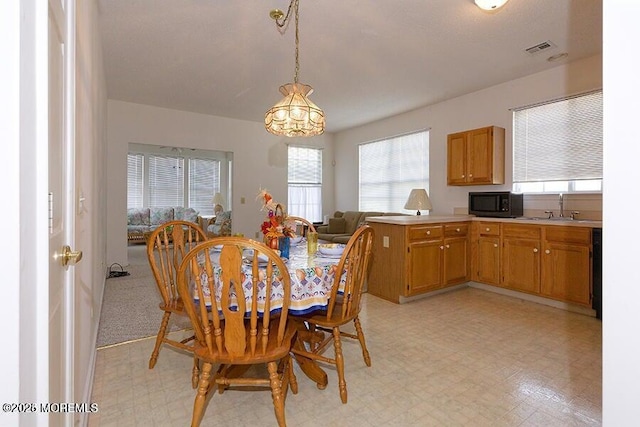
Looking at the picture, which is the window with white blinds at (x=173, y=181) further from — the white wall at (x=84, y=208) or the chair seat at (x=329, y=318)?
the chair seat at (x=329, y=318)

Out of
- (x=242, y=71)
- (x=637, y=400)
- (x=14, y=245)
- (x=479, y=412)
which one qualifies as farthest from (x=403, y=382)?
(x=242, y=71)

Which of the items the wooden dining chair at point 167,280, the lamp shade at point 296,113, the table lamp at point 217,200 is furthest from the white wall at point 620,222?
the table lamp at point 217,200

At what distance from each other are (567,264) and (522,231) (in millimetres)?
529

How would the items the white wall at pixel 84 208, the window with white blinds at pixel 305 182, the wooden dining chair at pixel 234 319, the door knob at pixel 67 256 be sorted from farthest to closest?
the window with white blinds at pixel 305 182
the white wall at pixel 84 208
the wooden dining chair at pixel 234 319
the door knob at pixel 67 256

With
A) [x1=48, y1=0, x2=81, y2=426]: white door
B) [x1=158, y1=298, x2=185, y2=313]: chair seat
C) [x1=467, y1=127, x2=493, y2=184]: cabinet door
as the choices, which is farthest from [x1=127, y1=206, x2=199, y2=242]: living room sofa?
[x1=48, y1=0, x2=81, y2=426]: white door

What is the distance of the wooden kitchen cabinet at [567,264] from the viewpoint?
122 inches

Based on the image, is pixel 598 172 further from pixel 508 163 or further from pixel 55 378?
pixel 55 378

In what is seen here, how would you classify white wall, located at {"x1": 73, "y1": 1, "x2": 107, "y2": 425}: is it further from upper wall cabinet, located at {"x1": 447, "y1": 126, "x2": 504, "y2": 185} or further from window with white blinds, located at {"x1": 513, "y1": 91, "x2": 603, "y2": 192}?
window with white blinds, located at {"x1": 513, "y1": 91, "x2": 603, "y2": 192}

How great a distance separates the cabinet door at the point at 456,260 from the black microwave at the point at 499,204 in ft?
1.54

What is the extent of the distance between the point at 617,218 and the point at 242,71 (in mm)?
4039

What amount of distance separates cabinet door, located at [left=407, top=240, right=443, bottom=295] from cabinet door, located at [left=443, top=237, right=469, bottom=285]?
12 centimetres

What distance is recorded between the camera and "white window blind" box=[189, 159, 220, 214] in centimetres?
877

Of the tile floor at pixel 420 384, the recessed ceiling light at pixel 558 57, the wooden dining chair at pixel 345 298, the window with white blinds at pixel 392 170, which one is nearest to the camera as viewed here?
the tile floor at pixel 420 384

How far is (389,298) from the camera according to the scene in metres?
3.66
